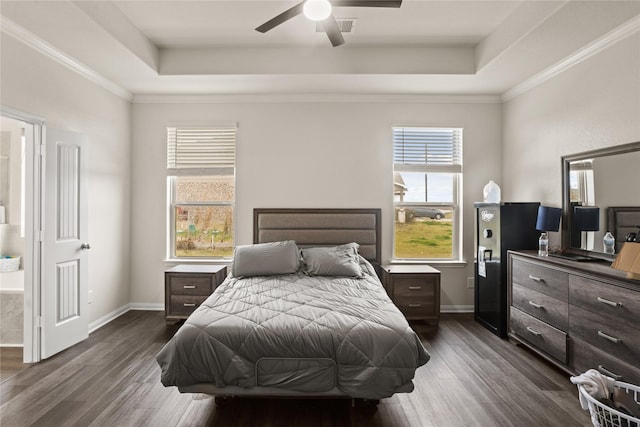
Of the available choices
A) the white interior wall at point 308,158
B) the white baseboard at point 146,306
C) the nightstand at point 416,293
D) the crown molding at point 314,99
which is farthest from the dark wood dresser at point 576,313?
the white baseboard at point 146,306

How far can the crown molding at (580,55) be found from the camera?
2727 mm

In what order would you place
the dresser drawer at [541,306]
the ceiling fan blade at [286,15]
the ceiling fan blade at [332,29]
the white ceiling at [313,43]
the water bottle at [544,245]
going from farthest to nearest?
the water bottle at [544,245], the dresser drawer at [541,306], the white ceiling at [313,43], the ceiling fan blade at [332,29], the ceiling fan blade at [286,15]

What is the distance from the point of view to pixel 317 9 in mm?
2285

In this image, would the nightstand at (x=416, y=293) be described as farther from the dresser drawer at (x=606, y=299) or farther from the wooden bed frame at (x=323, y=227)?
the dresser drawer at (x=606, y=299)

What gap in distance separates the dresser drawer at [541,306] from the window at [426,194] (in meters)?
1.21

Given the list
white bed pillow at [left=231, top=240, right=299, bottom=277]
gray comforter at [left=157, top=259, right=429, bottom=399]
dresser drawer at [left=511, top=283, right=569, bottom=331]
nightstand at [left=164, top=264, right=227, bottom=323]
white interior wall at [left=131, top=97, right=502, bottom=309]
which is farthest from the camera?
white interior wall at [left=131, top=97, right=502, bottom=309]

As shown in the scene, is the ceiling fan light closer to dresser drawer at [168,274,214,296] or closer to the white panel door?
the white panel door

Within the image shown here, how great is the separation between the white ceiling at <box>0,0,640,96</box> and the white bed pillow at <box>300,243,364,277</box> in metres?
1.97

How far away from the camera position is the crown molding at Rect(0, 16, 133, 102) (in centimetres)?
279

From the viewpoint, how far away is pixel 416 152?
4637 millimetres

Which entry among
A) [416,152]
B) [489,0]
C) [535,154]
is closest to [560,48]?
[489,0]

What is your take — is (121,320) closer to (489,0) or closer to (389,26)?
(389,26)

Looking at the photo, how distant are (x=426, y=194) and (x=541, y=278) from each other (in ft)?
6.01

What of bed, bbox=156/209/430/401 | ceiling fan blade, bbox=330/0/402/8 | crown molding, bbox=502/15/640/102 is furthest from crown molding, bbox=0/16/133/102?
crown molding, bbox=502/15/640/102
